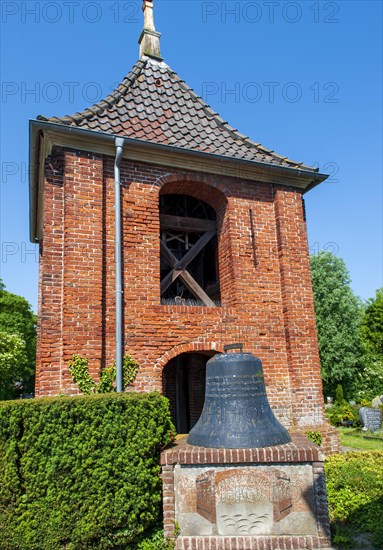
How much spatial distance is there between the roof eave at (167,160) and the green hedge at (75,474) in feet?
14.2

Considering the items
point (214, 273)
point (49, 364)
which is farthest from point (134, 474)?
point (214, 273)

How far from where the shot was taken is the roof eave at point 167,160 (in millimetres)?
7184

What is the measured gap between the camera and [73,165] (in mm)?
7238

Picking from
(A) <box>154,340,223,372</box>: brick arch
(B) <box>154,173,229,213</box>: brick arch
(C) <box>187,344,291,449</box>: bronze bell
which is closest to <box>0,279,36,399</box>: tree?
(B) <box>154,173,229,213</box>: brick arch

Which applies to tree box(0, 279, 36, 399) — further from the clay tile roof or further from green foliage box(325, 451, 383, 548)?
green foliage box(325, 451, 383, 548)

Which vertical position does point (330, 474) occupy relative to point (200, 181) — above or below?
below

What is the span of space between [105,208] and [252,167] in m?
3.07

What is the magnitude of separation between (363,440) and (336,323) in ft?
57.5

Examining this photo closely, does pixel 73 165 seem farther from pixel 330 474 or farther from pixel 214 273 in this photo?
pixel 330 474

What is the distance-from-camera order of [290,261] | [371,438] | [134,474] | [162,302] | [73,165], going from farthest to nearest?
[371,438] → [290,261] → [162,302] → [73,165] → [134,474]

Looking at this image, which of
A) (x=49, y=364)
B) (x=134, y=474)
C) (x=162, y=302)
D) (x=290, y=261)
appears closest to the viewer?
(x=134, y=474)

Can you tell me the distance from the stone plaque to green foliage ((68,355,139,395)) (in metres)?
2.21

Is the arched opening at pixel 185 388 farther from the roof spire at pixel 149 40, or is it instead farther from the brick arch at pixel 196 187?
the roof spire at pixel 149 40

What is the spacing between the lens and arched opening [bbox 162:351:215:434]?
1020cm
